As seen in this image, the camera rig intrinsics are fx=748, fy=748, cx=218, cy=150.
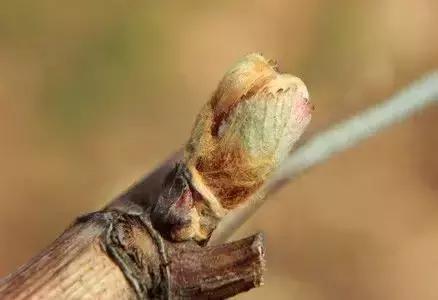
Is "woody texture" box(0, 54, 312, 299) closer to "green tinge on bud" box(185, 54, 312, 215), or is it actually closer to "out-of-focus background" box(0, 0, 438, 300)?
"green tinge on bud" box(185, 54, 312, 215)

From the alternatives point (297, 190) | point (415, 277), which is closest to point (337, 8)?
point (297, 190)

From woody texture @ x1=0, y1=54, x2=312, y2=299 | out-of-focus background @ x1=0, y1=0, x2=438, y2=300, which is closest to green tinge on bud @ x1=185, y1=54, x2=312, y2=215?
woody texture @ x1=0, y1=54, x2=312, y2=299

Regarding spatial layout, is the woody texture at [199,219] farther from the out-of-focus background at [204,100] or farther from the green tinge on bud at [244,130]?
the out-of-focus background at [204,100]

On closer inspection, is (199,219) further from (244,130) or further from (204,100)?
(204,100)

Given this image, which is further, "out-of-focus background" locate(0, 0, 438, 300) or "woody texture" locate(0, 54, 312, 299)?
"out-of-focus background" locate(0, 0, 438, 300)

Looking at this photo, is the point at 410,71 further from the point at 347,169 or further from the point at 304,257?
the point at 304,257

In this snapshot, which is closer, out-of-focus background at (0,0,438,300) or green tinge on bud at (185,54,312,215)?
green tinge on bud at (185,54,312,215)

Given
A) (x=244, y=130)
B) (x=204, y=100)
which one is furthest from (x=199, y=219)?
(x=204, y=100)

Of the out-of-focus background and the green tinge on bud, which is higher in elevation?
the out-of-focus background
